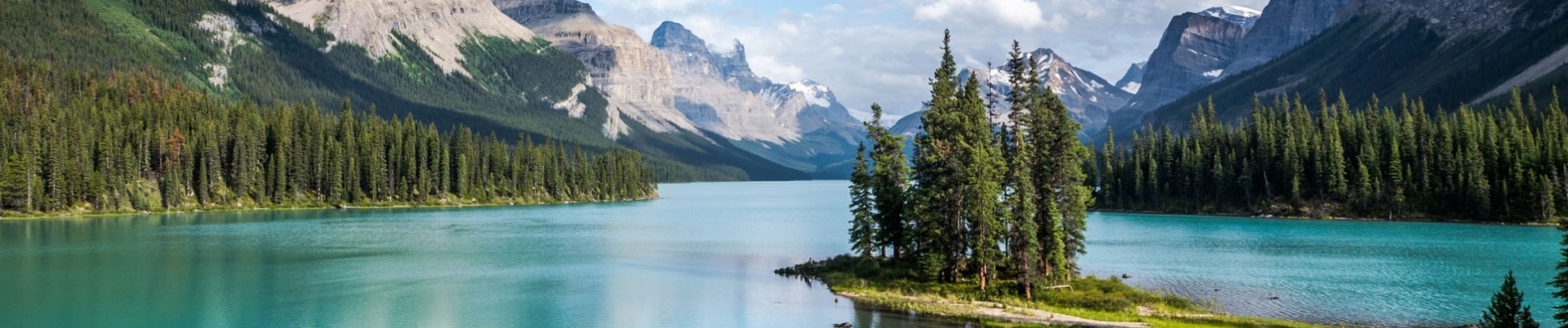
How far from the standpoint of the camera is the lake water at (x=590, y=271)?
49938 mm

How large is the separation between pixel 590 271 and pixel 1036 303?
34694 millimetres

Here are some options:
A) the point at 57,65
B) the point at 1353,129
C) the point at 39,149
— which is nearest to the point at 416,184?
the point at 39,149

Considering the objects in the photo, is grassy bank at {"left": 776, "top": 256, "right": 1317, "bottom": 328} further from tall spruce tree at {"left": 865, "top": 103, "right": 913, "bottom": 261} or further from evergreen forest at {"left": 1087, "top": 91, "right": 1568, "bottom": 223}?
evergreen forest at {"left": 1087, "top": 91, "right": 1568, "bottom": 223}

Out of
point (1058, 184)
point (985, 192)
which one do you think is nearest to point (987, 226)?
point (985, 192)

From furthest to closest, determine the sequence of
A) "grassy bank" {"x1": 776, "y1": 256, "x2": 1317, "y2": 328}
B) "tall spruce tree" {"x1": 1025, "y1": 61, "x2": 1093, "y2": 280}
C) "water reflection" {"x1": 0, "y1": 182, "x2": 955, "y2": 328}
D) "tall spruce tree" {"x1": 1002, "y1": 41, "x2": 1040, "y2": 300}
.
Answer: "tall spruce tree" {"x1": 1025, "y1": 61, "x2": 1093, "y2": 280} < "tall spruce tree" {"x1": 1002, "y1": 41, "x2": 1040, "y2": 300} < "water reflection" {"x1": 0, "y1": 182, "x2": 955, "y2": 328} < "grassy bank" {"x1": 776, "y1": 256, "x2": 1317, "y2": 328}

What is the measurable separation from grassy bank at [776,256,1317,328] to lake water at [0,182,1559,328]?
263cm

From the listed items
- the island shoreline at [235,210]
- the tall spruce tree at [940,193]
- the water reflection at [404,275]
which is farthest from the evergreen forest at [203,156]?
the tall spruce tree at [940,193]

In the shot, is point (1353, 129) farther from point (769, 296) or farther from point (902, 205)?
point (769, 296)

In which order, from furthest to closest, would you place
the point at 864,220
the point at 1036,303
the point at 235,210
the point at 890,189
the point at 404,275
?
the point at 235,210 < the point at 404,275 < the point at 864,220 < the point at 890,189 < the point at 1036,303

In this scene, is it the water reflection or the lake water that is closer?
the water reflection

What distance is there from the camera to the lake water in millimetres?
49938

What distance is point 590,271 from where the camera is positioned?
7200 centimetres

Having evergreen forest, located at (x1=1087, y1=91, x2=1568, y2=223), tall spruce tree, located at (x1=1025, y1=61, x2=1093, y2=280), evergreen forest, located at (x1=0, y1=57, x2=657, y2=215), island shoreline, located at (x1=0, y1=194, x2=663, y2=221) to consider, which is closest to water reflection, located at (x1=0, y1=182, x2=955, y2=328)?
island shoreline, located at (x1=0, y1=194, x2=663, y2=221)

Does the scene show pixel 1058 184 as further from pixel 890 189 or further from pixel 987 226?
pixel 890 189
